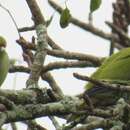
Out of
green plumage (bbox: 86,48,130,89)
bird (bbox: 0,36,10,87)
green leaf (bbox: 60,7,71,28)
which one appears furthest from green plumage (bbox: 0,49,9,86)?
green plumage (bbox: 86,48,130,89)

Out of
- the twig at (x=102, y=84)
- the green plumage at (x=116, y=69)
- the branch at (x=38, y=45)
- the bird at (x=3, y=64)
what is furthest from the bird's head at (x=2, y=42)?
the green plumage at (x=116, y=69)

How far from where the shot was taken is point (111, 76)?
11.8 feet

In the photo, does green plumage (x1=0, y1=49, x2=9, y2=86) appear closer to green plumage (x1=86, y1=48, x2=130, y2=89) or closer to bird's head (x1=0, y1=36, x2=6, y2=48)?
bird's head (x1=0, y1=36, x2=6, y2=48)

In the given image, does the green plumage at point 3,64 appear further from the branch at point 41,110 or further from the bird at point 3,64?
the branch at point 41,110

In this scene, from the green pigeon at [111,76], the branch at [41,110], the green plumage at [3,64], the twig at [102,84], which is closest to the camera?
the twig at [102,84]

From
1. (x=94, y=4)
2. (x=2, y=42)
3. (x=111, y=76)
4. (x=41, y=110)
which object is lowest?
(x=111, y=76)

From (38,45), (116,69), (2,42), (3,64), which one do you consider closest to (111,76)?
(116,69)

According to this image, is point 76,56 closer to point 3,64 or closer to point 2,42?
point 2,42

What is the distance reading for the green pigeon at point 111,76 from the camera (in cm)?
333

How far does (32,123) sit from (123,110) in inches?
21.1

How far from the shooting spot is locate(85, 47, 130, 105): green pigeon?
333cm

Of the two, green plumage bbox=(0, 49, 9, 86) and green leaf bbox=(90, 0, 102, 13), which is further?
green leaf bbox=(90, 0, 102, 13)

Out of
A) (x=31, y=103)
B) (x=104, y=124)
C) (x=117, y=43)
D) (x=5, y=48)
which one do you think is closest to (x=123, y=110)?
(x=104, y=124)

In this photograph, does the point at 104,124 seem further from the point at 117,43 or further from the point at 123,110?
the point at 117,43
